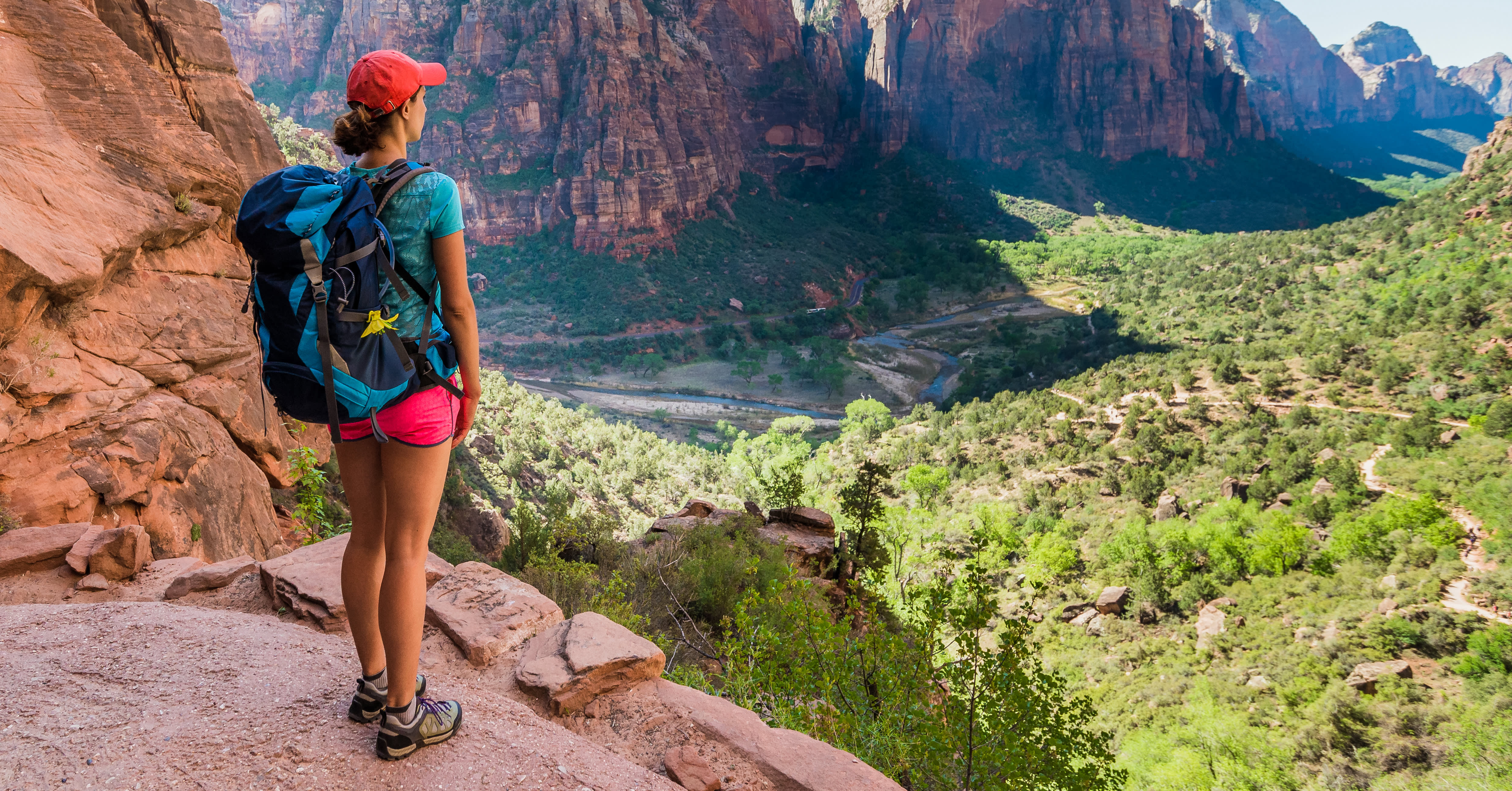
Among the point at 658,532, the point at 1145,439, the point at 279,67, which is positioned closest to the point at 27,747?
the point at 658,532

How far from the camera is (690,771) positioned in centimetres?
280

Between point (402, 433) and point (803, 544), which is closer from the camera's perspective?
point (402, 433)

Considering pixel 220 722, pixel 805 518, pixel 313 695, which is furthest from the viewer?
pixel 805 518

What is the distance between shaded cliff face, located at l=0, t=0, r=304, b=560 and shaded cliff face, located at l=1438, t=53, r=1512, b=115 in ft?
867

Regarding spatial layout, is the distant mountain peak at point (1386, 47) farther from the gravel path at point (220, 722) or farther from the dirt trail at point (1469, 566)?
the gravel path at point (220, 722)

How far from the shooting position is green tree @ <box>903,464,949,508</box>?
1038 inches

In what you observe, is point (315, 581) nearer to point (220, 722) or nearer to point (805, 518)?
point (220, 722)

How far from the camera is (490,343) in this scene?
53312mm

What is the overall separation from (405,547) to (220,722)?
0.88m

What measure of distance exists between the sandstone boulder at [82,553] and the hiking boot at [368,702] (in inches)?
119

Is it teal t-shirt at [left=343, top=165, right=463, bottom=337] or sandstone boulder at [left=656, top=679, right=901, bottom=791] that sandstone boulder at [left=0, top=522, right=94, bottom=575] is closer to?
sandstone boulder at [left=656, top=679, right=901, bottom=791]

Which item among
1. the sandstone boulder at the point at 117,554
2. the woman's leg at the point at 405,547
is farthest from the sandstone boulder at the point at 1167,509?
the sandstone boulder at the point at 117,554

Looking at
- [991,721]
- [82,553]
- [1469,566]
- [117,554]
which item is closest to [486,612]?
[117,554]

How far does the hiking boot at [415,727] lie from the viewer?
6.95 ft
